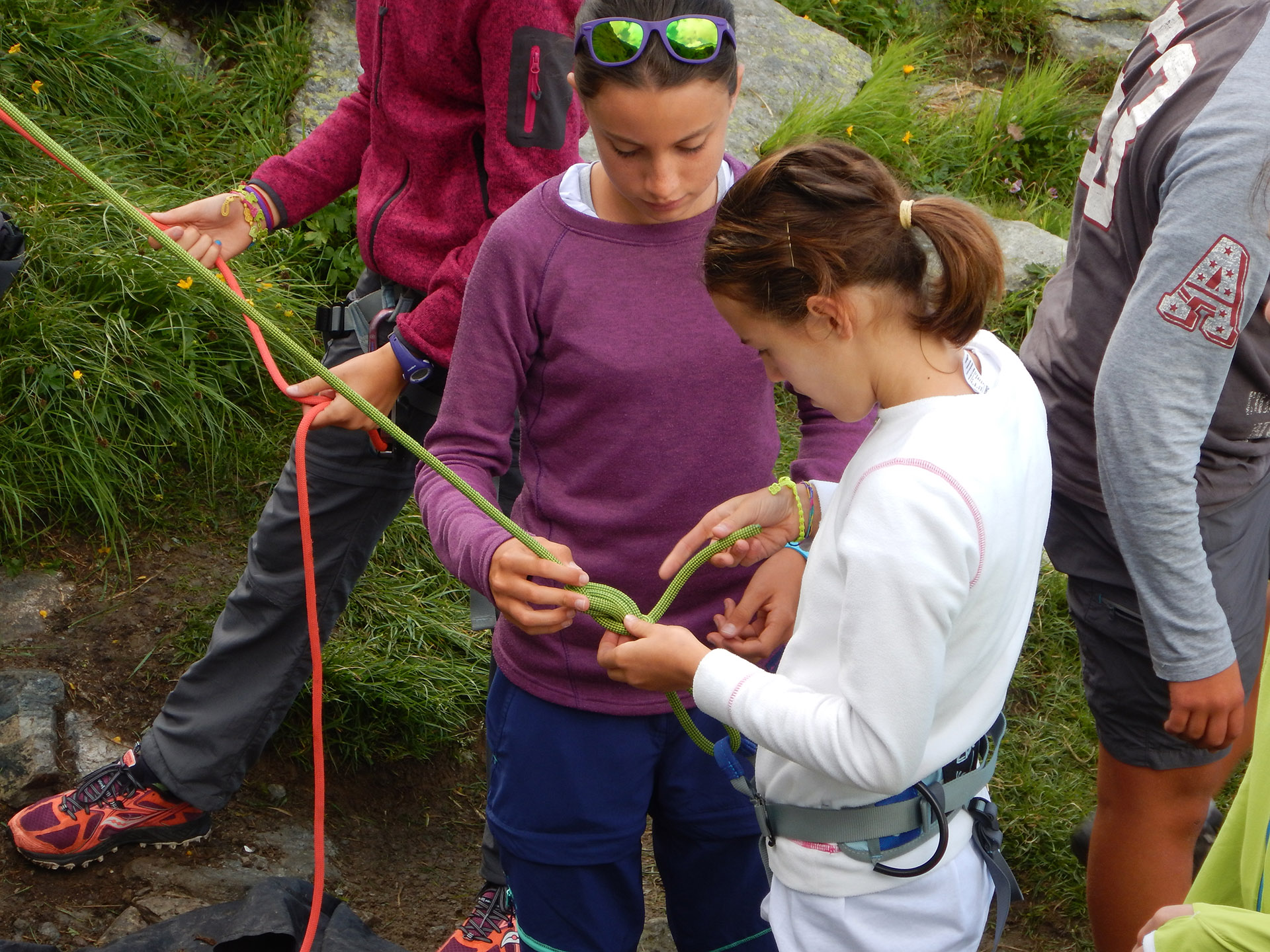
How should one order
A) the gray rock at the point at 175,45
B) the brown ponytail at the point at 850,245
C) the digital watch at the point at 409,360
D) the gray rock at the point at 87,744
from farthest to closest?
1. the gray rock at the point at 175,45
2. the gray rock at the point at 87,744
3. the digital watch at the point at 409,360
4. the brown ponytail at the point at 850,245

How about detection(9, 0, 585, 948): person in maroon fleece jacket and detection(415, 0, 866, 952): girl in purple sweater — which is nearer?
detection(415, 0, 866, 952): girl in purple sweater

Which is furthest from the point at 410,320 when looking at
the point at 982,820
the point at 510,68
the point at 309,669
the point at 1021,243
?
the point at 1021,243

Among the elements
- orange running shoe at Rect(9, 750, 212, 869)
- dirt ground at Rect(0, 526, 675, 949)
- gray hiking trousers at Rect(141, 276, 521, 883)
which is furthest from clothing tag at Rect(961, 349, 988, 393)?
orange running shoe at Rect(9, 750, 212, 869)

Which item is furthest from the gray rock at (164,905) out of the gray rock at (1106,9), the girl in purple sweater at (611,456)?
the gray rock at (1106,9)

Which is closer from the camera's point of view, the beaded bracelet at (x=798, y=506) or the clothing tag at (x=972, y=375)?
the clothing tag at (x=972, y=375)

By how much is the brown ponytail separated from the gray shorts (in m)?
0.76

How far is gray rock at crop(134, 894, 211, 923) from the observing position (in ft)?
8.08

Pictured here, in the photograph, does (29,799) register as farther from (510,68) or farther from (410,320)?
(510,68)

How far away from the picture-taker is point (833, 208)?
134cm

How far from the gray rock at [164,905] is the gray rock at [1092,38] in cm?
538

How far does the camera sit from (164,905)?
249cm

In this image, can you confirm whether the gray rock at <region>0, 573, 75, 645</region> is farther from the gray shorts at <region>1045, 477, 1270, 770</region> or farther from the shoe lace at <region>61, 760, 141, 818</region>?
the gray shorts at <region>1045, 477, 1270, 770</region>

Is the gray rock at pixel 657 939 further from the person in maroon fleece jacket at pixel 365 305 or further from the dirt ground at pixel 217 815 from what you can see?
the person in maroon fleece jacket at pixel 365 305

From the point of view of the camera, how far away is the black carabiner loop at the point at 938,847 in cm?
138
